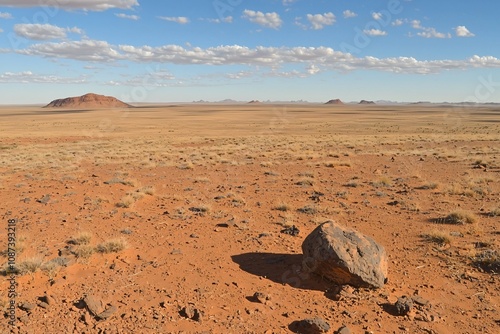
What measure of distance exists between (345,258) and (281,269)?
1.57m

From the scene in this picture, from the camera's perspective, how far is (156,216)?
11.7 metres

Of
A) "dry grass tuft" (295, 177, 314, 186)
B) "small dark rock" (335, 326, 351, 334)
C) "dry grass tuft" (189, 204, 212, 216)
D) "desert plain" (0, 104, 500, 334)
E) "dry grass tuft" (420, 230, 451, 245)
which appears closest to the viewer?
"small dark rock" (335, 326, 351, 334)

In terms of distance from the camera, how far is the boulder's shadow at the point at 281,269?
7.19 m

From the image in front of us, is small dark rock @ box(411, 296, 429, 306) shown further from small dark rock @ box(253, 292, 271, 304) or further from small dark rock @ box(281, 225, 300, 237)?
small dark rock @ box(281, 225, 300, 237)

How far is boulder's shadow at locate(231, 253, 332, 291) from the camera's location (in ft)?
23.6

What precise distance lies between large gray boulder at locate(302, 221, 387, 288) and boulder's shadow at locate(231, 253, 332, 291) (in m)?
0.19

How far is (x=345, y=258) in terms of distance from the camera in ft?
22.4

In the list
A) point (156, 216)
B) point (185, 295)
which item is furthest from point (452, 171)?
point (185, 295)

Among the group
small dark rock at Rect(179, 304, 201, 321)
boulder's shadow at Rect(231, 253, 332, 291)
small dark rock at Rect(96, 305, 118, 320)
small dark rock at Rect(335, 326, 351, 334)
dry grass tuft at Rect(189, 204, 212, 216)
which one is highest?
dry grass tuft at Rect(189, 204, 212, 216)

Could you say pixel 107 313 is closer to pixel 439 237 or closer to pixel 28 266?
pixel 28 266

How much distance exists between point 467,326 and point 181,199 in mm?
10182

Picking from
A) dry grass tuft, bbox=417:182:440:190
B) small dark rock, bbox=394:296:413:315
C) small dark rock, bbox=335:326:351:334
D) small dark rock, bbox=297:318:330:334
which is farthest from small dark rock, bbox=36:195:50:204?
dry grass tuft, bbox=417:182:440:190

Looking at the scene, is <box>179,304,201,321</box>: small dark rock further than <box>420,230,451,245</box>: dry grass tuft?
No

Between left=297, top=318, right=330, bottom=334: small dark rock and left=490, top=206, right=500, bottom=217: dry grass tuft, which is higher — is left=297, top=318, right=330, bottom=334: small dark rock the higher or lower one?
the lower one
